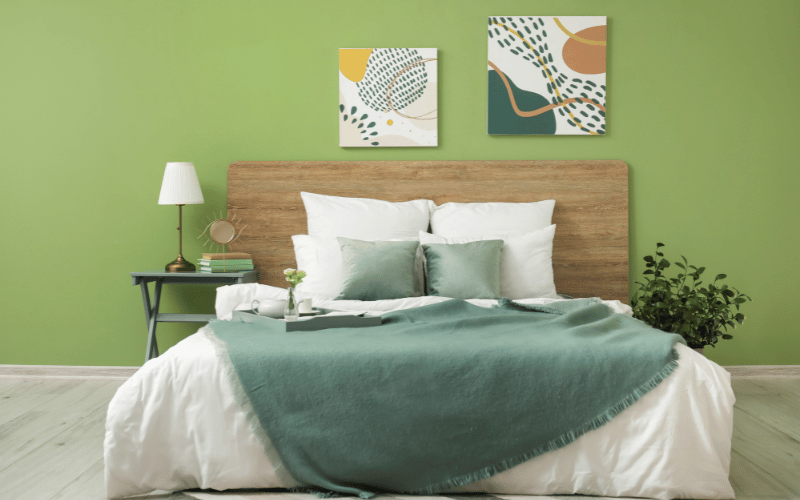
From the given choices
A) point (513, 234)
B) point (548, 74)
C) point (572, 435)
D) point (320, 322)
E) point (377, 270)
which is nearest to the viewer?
point (572, 435)

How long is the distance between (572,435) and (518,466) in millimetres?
198

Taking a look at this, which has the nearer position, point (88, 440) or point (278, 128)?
point (88, 440)

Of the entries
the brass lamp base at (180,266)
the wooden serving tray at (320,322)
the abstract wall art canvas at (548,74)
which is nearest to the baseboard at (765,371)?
the abstract wall art canvas at (548,74)

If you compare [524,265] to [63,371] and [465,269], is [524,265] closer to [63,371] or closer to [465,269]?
[465,269]

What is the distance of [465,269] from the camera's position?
9.71 ft

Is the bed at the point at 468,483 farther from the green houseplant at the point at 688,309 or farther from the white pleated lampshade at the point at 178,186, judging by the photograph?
the white pleated lampshade at the point at 178,186

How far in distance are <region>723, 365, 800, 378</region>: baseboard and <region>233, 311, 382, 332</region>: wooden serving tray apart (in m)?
2.50

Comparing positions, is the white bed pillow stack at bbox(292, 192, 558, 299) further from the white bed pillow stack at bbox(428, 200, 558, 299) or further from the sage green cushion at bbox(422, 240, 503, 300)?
the sage green cushion at bbox(422, 240, 503, 300)

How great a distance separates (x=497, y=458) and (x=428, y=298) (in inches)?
40.3

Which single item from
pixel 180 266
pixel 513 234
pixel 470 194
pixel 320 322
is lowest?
pixel 320 322

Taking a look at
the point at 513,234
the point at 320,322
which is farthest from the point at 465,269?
the point at 320,322

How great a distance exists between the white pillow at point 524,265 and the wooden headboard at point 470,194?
0.41 meters

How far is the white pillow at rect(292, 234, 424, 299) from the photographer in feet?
10.3

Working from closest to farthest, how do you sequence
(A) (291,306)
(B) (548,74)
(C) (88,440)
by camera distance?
1. (A) (291,306)
2. (C) (88,440)
3. (B) (548,74)
